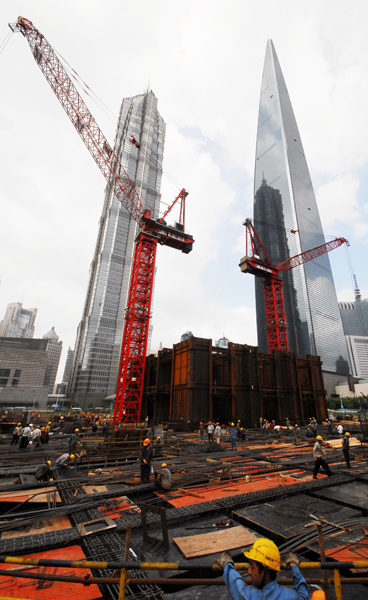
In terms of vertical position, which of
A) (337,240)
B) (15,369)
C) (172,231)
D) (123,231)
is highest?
(123,231)

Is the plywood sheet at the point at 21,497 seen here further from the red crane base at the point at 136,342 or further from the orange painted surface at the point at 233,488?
the red crane base at the point at 136,342

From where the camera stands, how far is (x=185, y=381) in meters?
28.1

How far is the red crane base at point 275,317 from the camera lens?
5393cm

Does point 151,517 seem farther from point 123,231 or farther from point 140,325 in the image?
point 123,231

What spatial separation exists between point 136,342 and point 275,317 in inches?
1183

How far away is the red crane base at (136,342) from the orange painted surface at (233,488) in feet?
85.7

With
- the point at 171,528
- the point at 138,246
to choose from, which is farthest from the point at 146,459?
the point at 138,246

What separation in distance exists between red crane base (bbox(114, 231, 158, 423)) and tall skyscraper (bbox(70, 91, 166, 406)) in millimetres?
60755

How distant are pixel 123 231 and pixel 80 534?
121574 mm

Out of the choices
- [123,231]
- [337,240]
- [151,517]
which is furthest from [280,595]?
[123,231]

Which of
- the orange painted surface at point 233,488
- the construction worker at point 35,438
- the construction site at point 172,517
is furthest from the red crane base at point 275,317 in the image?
the orange painted surface at point 233,488

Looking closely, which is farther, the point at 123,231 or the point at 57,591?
the point at 123,231

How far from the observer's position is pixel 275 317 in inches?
2143

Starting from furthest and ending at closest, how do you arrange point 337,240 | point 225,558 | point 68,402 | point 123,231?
point 123,231
point 68,402
point 337,240
point 225,558
